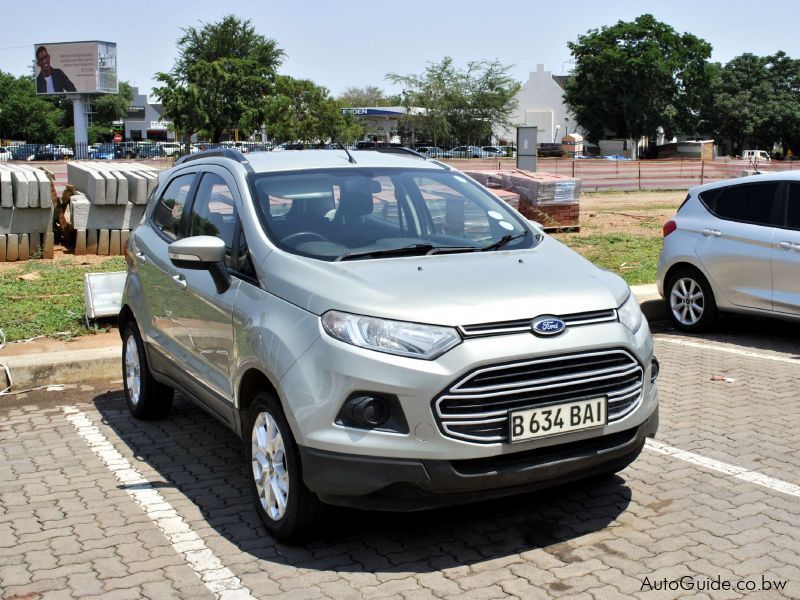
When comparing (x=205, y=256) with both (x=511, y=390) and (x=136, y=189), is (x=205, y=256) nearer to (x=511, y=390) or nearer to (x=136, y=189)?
(x=511, y=390)

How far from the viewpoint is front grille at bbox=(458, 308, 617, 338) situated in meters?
3.96

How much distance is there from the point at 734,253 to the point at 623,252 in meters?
5.65

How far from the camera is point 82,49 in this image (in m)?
87.4

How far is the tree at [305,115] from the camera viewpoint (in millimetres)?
60787

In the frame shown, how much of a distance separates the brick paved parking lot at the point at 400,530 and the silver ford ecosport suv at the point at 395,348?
1.08 ft

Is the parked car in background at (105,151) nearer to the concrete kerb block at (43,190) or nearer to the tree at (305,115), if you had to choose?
the tree at (305,115)

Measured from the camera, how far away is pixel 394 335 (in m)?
3.98

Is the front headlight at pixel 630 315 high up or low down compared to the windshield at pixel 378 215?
down

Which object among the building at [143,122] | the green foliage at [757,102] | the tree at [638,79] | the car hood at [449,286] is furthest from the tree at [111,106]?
the car hood at [449,286]

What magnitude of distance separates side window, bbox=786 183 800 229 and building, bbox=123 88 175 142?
384ft

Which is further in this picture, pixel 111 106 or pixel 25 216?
pixel 111 106

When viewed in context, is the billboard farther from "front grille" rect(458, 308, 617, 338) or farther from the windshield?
"front grille" rect(458, 308, 617, 338)

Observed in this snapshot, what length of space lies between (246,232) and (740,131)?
293ft

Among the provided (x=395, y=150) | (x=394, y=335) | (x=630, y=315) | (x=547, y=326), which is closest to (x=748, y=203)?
(x=395, y=150)
